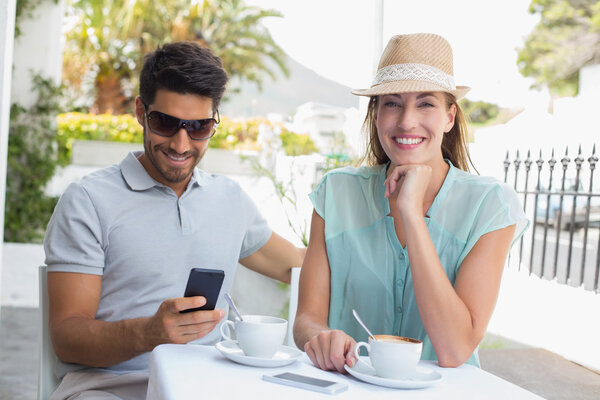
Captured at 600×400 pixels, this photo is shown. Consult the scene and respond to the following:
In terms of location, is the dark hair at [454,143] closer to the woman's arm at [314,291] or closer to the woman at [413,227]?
the woman at [413,227]

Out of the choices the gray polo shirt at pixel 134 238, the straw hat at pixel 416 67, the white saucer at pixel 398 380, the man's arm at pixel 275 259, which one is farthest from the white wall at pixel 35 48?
the white saucer at pixel 398 380

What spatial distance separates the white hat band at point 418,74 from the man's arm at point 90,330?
36.1 inches

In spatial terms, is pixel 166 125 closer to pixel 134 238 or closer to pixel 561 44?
pixel 134 238

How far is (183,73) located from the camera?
2117 millimetres

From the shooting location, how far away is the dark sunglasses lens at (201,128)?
2146 millimetres

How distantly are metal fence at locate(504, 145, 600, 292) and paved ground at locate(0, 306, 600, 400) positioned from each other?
66 centimetres

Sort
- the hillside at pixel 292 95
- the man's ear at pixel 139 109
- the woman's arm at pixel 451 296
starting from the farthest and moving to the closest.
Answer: the hillside at pixel 292 95 → the man's ear at pixel 139 109 → the woman's arm at pixel 451 296

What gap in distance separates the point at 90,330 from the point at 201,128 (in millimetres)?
772

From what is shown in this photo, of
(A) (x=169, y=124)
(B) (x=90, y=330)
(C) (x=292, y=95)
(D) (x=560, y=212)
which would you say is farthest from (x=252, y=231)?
→ (C) (x=292, y=95)

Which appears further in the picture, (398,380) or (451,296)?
(451,296)

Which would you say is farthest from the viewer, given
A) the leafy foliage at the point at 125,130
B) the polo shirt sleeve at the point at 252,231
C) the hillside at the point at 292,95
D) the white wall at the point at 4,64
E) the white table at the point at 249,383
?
the hillside at the point at 292,95

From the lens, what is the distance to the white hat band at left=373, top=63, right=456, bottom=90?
181 cm

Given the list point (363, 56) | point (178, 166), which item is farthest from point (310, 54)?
point (178, 166)

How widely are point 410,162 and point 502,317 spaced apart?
3172mm
